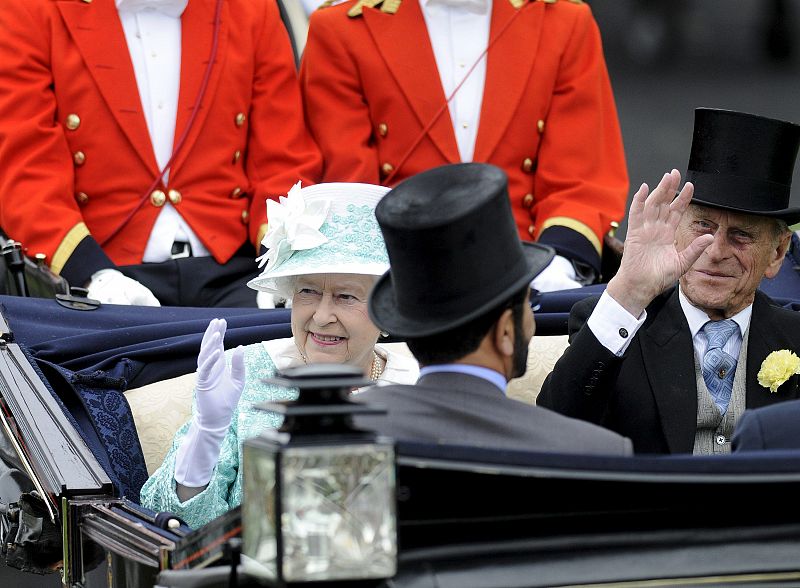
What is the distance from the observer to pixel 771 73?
207 inches

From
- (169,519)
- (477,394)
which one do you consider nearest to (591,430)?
(477,394)

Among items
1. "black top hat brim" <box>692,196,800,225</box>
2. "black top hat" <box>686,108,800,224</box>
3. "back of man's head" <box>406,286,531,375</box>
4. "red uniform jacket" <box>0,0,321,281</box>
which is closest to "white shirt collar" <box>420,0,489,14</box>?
"red uniform jacket" <box>0,0,321,281</box>

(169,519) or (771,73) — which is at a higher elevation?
(771,73)

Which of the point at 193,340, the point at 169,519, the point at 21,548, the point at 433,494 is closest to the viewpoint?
the point at 433,494

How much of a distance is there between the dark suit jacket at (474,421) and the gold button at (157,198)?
7.03ft

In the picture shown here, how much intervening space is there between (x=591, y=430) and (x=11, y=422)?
1.31 meters

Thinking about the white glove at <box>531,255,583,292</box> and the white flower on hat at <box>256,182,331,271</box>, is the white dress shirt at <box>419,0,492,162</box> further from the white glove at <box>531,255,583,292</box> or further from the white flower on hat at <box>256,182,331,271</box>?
the white flower on hat at <box>256,182,331,271</box>

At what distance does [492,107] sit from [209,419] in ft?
5.79

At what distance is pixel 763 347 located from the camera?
116 inches

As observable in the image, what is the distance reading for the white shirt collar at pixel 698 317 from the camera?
298 cm

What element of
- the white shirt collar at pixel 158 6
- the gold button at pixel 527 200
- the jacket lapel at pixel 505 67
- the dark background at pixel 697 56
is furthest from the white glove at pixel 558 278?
the dark background at pixel 697 56

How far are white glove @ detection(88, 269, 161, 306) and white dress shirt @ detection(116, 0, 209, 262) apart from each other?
0.21m

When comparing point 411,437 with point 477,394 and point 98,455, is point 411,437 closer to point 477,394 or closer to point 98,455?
point 477,394

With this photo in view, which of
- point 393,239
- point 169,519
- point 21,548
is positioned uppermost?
point 393,239
